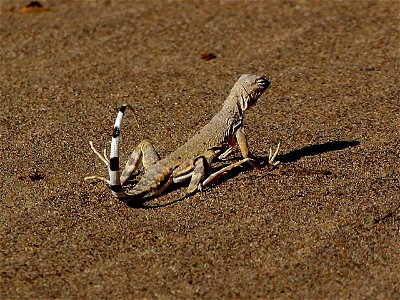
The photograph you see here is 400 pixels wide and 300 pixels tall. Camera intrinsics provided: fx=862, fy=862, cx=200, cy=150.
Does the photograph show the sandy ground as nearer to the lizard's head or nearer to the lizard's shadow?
the lizard's shadow

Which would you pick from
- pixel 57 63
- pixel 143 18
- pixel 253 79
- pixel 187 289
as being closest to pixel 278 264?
pixel 187 289

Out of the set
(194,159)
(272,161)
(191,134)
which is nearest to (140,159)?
(194,159)

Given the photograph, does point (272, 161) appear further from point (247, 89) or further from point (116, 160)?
point (116, 160)

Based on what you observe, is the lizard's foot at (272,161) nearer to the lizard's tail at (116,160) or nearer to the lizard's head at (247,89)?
the lizard's head at (247,89)

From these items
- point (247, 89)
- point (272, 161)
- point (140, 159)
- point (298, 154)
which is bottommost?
point (298, 154)

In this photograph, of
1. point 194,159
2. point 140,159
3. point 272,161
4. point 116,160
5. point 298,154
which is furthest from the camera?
point 298,154

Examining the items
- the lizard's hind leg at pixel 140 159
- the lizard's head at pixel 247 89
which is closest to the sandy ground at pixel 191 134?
the lizard's hind leg at pixel 140 159

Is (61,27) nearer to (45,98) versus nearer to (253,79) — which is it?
(45,98)
